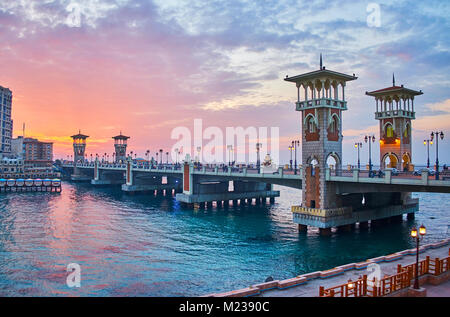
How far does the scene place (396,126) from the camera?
57.9 metres

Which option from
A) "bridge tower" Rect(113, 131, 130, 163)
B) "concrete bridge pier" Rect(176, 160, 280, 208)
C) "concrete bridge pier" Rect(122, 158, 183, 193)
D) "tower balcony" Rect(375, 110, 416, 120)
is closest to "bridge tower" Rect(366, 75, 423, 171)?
"tower balcony" Rect(375, 110, 416, 120)

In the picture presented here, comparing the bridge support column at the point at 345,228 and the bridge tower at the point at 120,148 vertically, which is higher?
the bridge tower at the point at 120,148

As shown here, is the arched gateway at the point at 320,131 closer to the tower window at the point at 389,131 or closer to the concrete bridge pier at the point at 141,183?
the tower window at the point at 389,131

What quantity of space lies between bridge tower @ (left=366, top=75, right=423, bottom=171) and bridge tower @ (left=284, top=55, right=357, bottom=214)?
43.8 ft

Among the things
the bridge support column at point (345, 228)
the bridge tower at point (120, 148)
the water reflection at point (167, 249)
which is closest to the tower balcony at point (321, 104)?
the bridge support column at point (345, 228)

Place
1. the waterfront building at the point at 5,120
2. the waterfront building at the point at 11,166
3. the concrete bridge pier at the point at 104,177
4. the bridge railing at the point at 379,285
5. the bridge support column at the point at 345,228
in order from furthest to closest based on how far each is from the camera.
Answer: the waterfront building at the point at 5,120, the waterfront building at the point at 11,166, the concrete bridge pier at the point at 104,177, the bridge support column at the point at 345,228, the bridge railing at the point at 379,285

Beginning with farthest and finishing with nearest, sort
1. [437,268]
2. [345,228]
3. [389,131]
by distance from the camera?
[389,131]
[345,228]
[437,268]

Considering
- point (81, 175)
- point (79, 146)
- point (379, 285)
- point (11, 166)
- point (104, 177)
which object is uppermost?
point (79, 146)

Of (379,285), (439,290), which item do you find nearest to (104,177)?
(379,285)

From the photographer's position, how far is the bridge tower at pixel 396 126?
57438 mm

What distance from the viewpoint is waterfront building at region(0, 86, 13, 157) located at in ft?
561

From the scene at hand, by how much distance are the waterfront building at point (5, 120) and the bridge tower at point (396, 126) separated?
552 ft

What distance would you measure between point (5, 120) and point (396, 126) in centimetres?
17801

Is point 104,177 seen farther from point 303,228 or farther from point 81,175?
point 303,228
